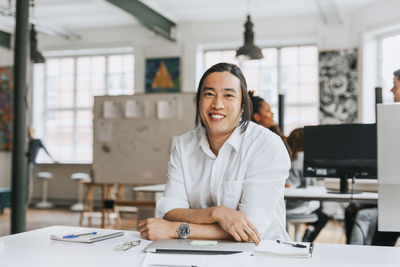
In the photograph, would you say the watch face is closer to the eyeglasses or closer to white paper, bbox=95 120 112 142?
the eyeglasses

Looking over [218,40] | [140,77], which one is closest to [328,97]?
[218,40]

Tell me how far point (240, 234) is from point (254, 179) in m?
0.29

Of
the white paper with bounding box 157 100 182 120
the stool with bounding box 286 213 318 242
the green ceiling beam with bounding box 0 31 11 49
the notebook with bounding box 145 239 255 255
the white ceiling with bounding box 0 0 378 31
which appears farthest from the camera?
the green ceiling beam with bounding box 0 31 11 49

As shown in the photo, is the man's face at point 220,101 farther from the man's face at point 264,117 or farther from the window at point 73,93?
the window at point 73,93

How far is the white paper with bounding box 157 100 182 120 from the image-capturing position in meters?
5.10

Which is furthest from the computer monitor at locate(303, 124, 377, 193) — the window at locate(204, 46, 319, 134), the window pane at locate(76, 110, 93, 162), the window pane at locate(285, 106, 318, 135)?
the window pane at locate(76, 110, 93, 162)

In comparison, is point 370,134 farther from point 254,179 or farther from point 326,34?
point 326,34

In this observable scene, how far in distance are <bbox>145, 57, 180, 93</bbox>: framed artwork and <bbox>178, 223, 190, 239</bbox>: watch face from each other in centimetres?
719

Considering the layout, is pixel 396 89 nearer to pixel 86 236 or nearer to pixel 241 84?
pixel 241 84

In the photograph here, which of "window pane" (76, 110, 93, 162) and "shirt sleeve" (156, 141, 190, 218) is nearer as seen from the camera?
"shirt sleeve" (156, 141, 190, 218)

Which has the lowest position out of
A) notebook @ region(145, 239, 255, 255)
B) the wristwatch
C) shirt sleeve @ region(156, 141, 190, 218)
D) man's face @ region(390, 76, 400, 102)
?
notebook @ region(145, 239, 255, 255)

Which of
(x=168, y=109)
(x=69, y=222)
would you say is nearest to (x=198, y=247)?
(x=168, y=109)

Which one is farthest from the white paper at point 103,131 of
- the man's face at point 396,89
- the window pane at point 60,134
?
the window pane at point 60,134

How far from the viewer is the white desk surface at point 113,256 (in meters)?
1.33
